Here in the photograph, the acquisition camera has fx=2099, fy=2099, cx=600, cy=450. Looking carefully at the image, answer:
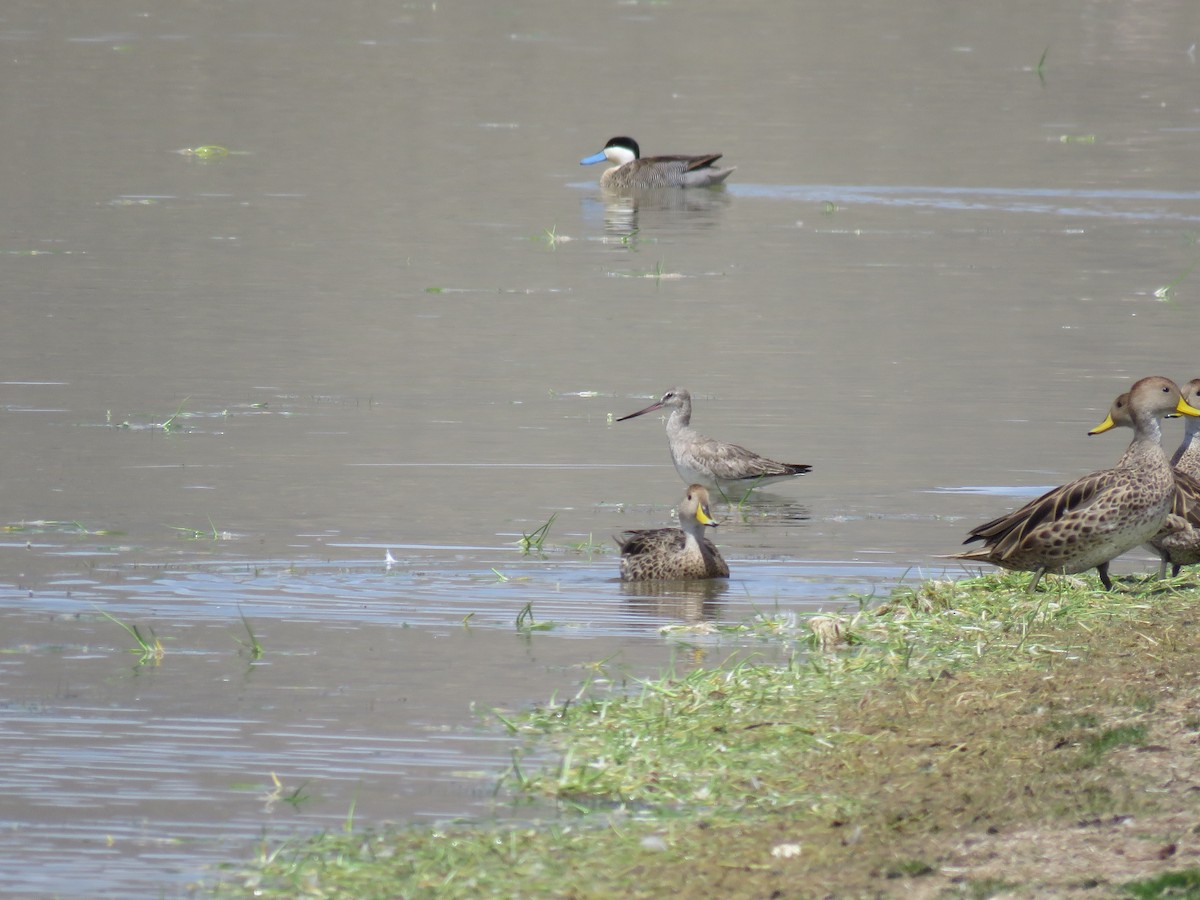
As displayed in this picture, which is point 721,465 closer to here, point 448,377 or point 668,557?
point 668,557

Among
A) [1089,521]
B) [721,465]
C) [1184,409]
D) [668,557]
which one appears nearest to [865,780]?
[1089,521]

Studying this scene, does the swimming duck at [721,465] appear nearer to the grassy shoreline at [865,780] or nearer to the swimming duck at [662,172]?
the grassy shoreline at [865,780]

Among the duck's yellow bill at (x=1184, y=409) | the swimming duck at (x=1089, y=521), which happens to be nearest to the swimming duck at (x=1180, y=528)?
the duck's yellow bill at (x=1184, y=409)

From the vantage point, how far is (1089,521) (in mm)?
8906

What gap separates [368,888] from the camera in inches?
226

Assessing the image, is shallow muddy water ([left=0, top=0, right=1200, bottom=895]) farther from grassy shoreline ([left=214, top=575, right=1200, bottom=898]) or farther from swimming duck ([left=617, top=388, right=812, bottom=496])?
grassy shoreline ([left=214, top=575, right=1200, bottom=898])

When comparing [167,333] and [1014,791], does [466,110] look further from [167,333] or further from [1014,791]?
[1014,791]

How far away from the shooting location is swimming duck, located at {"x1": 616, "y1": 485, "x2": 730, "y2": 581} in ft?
34.5

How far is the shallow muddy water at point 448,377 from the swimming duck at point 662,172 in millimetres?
294

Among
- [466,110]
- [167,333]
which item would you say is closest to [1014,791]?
[167,333]

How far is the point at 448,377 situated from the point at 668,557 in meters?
5.29

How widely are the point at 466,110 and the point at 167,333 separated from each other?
1714 centimetres

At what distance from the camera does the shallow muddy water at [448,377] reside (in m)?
7.59

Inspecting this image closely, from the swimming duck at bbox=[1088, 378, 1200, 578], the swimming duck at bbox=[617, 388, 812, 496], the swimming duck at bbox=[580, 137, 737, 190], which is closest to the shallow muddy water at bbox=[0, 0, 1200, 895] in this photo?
the swimming duck at bbox=[617, 388, 812, 496]
